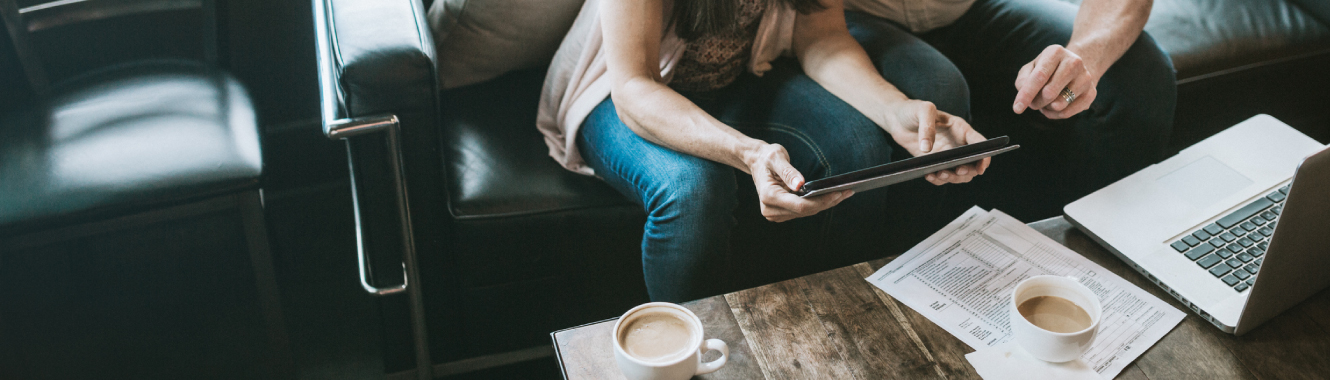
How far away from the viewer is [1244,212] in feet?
3.20

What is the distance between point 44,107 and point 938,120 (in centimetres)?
142

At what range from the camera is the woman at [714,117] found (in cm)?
109

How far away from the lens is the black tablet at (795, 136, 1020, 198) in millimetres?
814

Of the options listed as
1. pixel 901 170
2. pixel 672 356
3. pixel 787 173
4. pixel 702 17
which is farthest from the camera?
pixel 702 17

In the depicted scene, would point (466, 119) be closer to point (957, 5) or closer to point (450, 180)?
point (450, 180)

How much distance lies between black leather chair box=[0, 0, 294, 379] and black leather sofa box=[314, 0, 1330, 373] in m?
0.24

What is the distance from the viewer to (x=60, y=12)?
1477mm

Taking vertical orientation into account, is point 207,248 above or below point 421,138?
below

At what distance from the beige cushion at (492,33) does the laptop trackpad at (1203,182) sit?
0.93 m

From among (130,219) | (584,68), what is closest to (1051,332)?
(584,68)

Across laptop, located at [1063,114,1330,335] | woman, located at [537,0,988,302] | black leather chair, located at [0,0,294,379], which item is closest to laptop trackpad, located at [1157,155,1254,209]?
laptop, located at [1063,114,1330,335]

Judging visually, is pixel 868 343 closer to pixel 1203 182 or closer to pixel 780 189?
pixel 780 189

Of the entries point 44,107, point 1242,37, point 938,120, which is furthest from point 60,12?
point 1242,37

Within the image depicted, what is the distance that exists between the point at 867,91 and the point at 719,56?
24 cm
